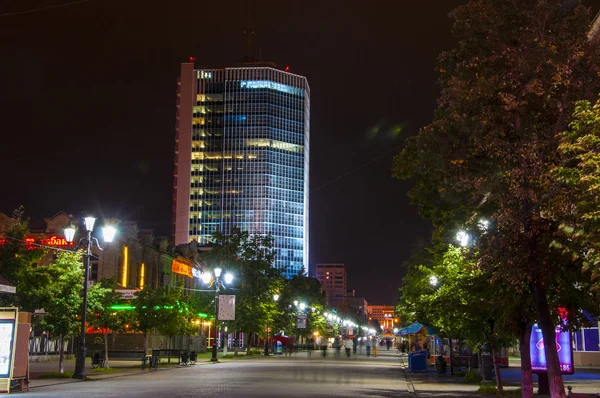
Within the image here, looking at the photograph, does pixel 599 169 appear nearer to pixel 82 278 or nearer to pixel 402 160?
pixel 402 160

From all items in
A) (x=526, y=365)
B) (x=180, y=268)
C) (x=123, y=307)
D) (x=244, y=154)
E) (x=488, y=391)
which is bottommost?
(x=488, y=391)

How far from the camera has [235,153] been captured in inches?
7397

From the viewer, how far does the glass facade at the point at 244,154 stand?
187m

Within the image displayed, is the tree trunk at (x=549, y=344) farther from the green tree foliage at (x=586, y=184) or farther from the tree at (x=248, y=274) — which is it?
the tree at (x=248, y=274)

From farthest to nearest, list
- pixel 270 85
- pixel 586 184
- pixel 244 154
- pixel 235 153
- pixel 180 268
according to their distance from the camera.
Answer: pixel 270 85 → pixel 235 153 → pixel 244 154 → pixel 180 268 → pixel 586 184

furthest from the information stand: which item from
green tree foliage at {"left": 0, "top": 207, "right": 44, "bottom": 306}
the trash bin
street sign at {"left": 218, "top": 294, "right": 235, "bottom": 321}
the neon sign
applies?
street sign at {"left": 218, "top": 294, "right": 235, "bottom": 321}

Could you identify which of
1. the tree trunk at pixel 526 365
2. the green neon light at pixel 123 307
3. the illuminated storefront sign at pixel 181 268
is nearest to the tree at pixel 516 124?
the tree trunk at pixel 526 365

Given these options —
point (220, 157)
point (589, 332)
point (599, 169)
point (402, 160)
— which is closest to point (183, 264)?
point (589, 332)

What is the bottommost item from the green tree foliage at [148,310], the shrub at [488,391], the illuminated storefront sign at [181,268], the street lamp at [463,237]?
the shrub at [488,391]

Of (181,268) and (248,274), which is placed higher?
(181,268)

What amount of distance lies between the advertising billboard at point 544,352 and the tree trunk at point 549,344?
4.12 meters

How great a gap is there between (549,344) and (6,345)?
1546cm

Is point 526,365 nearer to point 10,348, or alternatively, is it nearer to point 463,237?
point 463,237

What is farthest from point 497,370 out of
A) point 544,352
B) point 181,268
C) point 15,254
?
point 181,268
